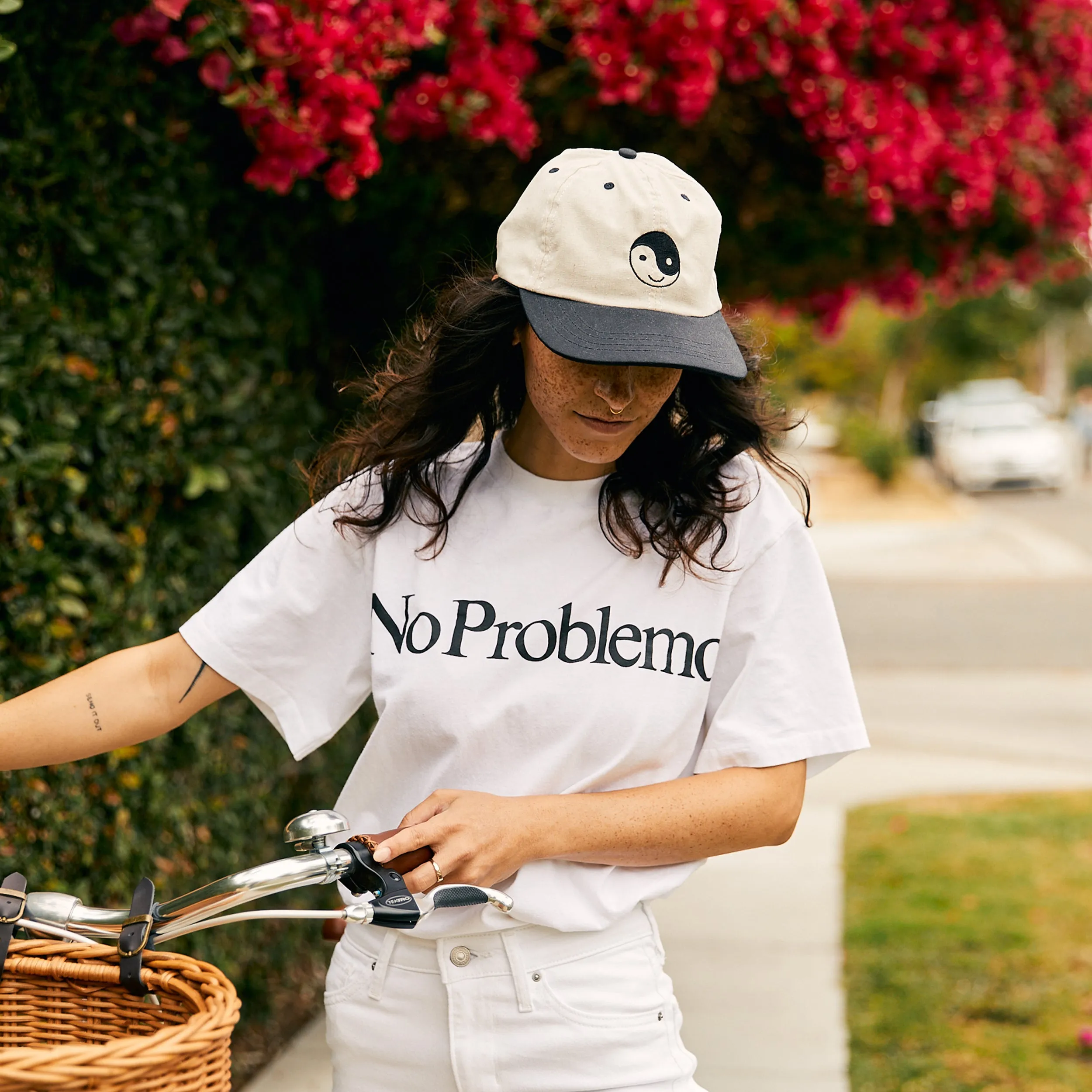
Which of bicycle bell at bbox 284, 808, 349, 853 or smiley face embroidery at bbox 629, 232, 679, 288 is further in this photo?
smiley face embroidery at bbox 629, 232, 679, 288

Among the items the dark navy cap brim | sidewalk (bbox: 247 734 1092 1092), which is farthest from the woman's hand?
sidewalk (bbox: 247 734 1092 1092)

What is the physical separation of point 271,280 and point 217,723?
1035 mm

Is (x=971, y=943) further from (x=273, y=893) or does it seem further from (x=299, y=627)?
(x=273, y=893)

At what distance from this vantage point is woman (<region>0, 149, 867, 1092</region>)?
1629mm

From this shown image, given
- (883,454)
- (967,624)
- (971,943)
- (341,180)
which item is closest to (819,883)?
(971,943)

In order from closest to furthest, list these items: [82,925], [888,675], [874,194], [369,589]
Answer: [82,925] → [369,589] → [874,194] → [888,675]

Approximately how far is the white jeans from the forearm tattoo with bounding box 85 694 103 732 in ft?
1.41

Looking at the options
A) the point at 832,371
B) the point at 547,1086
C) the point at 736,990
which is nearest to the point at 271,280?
the point at 547,1086

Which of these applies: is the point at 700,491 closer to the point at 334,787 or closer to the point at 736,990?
the point at 334,787

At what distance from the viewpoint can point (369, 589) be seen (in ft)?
5.95

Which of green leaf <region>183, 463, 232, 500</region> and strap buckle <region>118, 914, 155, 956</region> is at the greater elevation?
strap buckle <region>118, 914, 155, 956</region>

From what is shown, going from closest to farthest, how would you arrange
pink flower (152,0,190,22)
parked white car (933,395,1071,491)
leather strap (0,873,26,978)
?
leather strap (0,873,26,978) < pink flower (152,0,190,22) < parked white car (933,395,1071,491)

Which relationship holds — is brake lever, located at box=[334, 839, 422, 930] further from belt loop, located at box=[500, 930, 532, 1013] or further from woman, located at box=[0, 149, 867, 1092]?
belt loop, located at box=[500, 930, 532, 1013]

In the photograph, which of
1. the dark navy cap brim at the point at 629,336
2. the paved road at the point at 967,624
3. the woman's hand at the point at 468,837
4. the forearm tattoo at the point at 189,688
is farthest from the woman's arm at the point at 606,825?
the paved road at the point at 967,624
